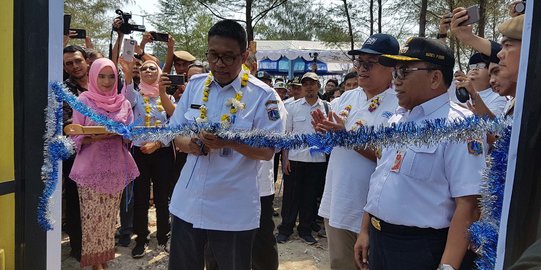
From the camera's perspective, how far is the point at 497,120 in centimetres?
139

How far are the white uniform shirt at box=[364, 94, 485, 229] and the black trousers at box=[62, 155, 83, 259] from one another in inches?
117

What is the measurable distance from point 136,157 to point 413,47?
3180mm

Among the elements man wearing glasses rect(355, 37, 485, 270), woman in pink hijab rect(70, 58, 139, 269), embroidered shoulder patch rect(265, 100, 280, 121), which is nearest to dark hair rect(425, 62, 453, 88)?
man wearing glasses rect(355, 37, 485, 270)

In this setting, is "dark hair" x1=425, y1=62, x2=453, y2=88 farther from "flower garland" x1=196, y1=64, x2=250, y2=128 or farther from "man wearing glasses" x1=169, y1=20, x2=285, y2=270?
"flower garland" x1=196, y1=64, x2=250, y2=128

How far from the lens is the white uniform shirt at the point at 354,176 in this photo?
2.51 metres

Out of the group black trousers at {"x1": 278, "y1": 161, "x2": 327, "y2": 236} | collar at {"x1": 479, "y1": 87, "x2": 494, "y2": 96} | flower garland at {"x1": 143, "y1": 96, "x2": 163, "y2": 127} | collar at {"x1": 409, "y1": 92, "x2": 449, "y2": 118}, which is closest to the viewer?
collar at {"x1": 409, "y1": 92, "x2": 449, "y2": 118}

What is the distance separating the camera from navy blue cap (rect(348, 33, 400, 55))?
2.56 m

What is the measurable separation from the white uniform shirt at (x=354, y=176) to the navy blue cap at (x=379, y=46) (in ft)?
0.83

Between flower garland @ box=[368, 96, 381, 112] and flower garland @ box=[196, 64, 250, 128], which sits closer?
flower garland @ box=[196, 64, 250, 128]

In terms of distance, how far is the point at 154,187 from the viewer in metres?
4.37

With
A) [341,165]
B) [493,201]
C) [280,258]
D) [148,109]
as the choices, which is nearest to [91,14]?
[148,109]

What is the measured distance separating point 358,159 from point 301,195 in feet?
8.82

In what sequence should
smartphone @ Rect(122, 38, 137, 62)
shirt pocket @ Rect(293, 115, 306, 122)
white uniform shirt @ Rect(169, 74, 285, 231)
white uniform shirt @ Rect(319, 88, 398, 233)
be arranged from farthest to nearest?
shirt pocket @ Rect(293, 115, 306, 122)
smartphone @ Rect(122, 38, 137, 62)
white uniform shirt @ Rect(319, 88, 398, 233)
white uniform shirt @ Rect(169, 74, 285, 231)

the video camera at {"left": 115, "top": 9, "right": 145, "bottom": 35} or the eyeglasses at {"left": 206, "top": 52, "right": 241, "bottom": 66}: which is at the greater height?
the video camera at {"left": 115, "top": 9, "right": 145, "bottom": 35}
